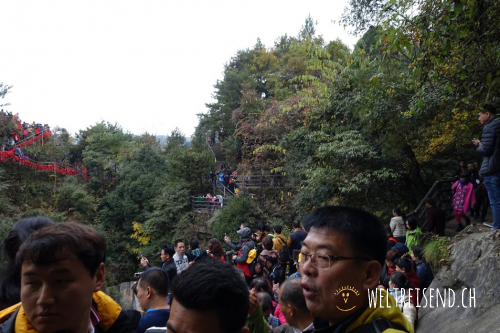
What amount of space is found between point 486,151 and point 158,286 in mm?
4637

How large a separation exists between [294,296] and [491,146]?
392cm

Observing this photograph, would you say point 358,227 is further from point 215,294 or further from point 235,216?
point 235,216

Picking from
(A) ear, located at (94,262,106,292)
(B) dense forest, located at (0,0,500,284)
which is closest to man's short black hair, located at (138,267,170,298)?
(A) ear, located at (94,262,106,292)

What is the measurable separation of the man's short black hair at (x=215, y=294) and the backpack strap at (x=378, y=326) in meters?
0.50

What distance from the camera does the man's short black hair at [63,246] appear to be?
4.75 ft

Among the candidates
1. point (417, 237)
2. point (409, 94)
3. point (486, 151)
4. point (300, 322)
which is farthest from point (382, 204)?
point (300, 322)

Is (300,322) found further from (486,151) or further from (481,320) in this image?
(486,151)

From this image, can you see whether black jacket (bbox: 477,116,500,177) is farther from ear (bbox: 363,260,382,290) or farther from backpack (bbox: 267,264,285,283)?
ear (bbox: 363,260,382,290)

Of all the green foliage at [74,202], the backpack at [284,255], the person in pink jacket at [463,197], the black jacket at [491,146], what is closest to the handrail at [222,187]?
the green foliage at [74,202]

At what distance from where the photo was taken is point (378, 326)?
1369 mm

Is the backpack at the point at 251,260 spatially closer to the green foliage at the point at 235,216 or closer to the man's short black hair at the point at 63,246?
the man's short black hair at the point at 63,246

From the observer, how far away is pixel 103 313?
1.72 metres

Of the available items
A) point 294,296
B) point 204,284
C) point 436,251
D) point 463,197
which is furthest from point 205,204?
point 204,284

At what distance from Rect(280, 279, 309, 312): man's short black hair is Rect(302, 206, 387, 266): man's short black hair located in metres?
1.14
